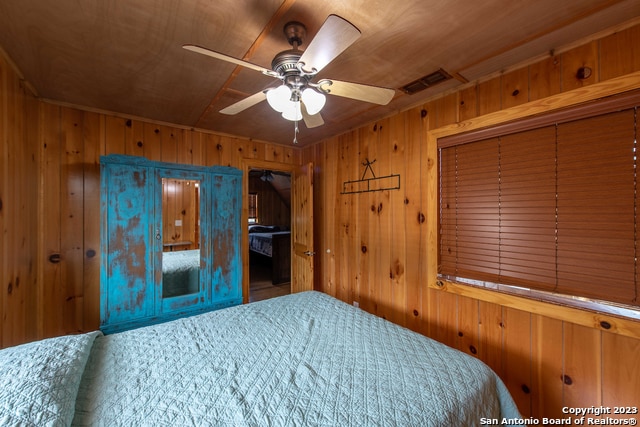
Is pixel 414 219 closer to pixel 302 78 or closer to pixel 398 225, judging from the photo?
pixel 398 225

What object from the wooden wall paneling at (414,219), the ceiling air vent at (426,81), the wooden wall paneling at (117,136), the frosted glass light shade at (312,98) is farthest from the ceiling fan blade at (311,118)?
the wooden wall paneling at (117,136)

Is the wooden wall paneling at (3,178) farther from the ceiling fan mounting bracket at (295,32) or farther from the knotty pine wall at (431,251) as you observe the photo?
the knotty pine wall at (431,251)

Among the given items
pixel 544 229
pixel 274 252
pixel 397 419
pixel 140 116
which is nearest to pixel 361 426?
pixel 397 419

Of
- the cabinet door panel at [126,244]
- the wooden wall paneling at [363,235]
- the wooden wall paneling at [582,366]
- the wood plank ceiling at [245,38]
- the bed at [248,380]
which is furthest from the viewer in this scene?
the wooden wall paneling at [363,235]

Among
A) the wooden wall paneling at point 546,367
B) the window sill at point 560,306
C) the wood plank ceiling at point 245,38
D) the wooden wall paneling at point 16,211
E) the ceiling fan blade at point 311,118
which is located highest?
the wood plank ceiling at point 245,38

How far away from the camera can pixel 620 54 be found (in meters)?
1.35

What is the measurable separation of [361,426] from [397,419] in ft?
0.43

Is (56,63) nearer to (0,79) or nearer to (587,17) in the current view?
(0,79)

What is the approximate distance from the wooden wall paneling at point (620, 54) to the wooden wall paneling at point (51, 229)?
3875 mm

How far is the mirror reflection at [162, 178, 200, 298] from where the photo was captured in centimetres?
245

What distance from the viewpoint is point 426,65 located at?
1686mm

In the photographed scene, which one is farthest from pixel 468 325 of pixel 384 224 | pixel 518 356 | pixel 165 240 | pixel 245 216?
pixel 165 240

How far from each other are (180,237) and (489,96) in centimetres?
287

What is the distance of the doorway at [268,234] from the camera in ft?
14.9
